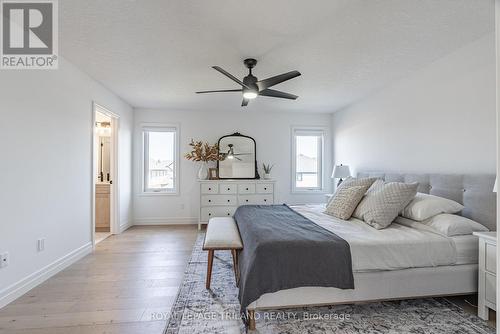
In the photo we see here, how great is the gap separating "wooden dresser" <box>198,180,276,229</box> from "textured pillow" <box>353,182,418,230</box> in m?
2.47

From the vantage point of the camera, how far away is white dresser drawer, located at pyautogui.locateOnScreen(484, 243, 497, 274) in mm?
1809

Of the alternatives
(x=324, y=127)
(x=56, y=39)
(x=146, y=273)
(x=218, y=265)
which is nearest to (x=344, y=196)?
(x=218, y=265)

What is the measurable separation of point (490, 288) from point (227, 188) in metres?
3.75

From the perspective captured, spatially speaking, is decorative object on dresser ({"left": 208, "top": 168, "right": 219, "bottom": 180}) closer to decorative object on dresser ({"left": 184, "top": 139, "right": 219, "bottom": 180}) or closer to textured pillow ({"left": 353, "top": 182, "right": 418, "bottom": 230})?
decorative object on dresser ({"left": 184, "top": 139, "right": 219, "bottom": 180})

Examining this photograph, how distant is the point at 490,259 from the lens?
1.85 m

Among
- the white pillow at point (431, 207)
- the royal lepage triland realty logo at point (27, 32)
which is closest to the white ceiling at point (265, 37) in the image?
the royal lepage triland realty logo at point (27, 32)

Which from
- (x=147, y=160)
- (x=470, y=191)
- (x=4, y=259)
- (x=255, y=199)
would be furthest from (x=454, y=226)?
(x=147, y=160)

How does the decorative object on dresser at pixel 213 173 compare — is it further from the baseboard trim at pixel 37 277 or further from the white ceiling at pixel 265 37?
the baseboard trim at pixel 37 277

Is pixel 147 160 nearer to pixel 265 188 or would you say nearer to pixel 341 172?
pixel 265 188

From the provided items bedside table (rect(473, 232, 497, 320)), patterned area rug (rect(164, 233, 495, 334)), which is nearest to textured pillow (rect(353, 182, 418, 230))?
bedside table (rect(473, 232, 497, 320))

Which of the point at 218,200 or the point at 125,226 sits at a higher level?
the point at 218,200

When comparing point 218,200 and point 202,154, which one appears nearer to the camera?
point 218,200

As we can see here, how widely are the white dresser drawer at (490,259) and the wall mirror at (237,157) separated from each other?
381 centimetres

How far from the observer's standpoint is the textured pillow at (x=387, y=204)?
2.37 m
